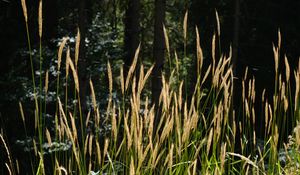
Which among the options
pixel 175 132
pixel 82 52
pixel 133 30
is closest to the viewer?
pixel 175 132

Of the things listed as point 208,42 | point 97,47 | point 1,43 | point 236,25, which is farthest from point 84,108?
point 208,42

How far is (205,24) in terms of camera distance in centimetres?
1421

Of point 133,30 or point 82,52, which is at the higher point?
point 133,30

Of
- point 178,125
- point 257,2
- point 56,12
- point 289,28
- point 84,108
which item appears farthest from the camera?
point 257,2

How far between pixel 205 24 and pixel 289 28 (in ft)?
7.72

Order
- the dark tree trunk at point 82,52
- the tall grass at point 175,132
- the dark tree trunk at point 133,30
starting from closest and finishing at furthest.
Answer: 1. the tall grass at point 175,132
2. the dark tree trunk at point 82,52
3. the dark tree trunk at point 133,30

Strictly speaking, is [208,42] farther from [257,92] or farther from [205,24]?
[257,92]

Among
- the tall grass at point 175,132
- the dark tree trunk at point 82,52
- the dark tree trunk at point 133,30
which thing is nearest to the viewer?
the tall grass at point 175,132

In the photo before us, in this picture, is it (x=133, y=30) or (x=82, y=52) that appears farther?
(x=133, y=30)

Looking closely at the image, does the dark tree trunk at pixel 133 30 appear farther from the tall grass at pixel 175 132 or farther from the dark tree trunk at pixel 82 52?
the tall grass at pixel 175 132

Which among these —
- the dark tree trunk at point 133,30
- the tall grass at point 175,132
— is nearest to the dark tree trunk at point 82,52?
the dark tree trunk at point 133,30

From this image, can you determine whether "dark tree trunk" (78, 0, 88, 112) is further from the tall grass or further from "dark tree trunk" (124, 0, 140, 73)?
the tall grass

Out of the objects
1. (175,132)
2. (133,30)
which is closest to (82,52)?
(133,30)

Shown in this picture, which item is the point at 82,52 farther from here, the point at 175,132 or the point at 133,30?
the point at 175,132
